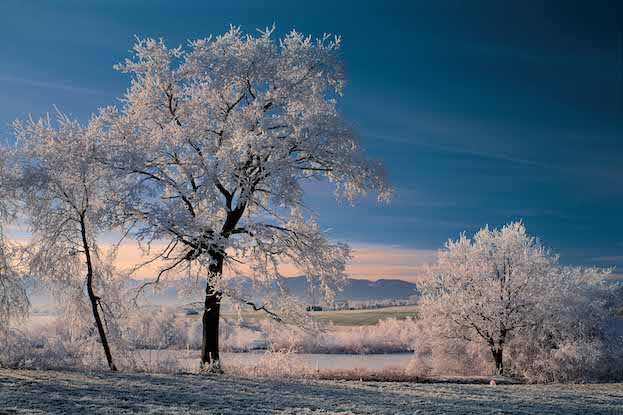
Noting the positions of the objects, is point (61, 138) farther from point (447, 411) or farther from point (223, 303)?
point (447, 411)

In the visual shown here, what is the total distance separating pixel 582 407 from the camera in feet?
43.8

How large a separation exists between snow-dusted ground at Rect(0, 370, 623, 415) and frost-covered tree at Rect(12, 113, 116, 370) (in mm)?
5083

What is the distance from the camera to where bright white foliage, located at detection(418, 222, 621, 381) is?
28.9 m

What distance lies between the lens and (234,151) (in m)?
18.5

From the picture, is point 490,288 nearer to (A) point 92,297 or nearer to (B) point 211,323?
(B) point 211,323

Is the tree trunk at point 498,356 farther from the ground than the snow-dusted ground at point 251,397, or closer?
closer

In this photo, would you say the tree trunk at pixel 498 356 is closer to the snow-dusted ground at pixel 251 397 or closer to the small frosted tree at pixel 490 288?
the small frosted tree at pixel 490 288

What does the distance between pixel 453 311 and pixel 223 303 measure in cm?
1604

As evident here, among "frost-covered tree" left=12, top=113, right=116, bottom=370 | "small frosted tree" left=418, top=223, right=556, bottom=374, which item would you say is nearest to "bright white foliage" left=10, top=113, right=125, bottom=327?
"frost-covered tree" left=12, top=113, right=116, bottom=370

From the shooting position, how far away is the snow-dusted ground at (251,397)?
1064 centimetres

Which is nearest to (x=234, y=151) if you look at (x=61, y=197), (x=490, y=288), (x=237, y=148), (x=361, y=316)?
(x=237, y=148)

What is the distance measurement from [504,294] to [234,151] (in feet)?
62.2

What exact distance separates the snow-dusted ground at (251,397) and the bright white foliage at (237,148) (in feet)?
15.8

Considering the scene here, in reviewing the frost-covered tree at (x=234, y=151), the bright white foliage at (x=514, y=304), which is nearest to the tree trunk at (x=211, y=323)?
the frost-covered tree at (x=234, y=151)
